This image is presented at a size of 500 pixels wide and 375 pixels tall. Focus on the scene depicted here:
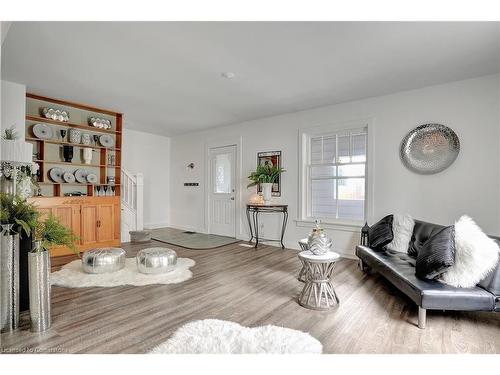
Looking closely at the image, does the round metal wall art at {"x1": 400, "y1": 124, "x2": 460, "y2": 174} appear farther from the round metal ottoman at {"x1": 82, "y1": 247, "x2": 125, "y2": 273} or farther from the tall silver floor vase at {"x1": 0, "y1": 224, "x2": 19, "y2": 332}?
the tall silver floor vase at {"x1": 0, "y1": 224, "x2": 19, "y2": 332}

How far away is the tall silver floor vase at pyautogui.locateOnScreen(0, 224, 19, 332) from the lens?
6.58ft

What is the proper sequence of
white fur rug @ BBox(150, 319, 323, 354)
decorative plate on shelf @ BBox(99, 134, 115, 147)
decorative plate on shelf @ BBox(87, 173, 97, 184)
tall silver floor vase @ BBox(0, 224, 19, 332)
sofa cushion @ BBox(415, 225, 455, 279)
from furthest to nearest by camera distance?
decorative plate on shelf @ BBox(99, 134, 115, 147), decorative plate on shelf @ BBox(87, 173, 97, 184), sofa cushion @ BBox(415, 225, 455, 279), tall silver floor vase @ BBox(0, 224, 19, 332), white fur rug @ BBox(150, 319, 323, 354)

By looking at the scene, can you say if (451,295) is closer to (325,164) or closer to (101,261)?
(325,164)

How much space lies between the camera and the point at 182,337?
1.92m

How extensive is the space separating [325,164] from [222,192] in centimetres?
255

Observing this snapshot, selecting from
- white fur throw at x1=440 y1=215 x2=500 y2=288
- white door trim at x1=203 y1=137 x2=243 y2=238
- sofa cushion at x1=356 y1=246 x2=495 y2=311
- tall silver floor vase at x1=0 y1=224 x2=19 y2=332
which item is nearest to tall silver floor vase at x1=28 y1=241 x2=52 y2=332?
tall silver floor vase at x1=0 y1=224 x2=19 y2=332

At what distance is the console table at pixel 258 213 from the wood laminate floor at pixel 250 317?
176 cm

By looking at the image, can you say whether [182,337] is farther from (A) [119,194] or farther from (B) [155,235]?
(B) [155,235]

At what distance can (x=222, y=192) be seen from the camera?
6227 millimetres

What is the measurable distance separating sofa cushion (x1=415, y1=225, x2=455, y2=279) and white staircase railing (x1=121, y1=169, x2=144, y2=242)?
5066mm

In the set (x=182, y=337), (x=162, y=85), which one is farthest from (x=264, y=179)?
(x=182, y=337)

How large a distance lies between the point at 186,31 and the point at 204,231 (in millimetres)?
4806

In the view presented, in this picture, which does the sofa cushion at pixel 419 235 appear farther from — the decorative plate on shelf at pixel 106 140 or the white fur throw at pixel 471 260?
the decorative plate on shelf at pixel 106 140

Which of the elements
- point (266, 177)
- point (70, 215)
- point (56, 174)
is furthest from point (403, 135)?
point (56, 174)
